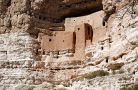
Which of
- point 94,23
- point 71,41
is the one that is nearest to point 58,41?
point 71,41

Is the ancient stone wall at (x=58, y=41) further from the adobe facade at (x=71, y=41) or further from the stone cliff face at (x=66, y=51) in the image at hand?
the stone cliff face at (x=66, y=51)

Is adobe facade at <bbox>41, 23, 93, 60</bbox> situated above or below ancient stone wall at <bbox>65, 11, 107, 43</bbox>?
below

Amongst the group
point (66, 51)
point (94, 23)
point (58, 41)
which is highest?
point (94, 23)

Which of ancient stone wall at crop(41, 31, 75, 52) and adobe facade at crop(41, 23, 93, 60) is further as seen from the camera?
ancient stone wall at crop(41, 31, 75, 52)

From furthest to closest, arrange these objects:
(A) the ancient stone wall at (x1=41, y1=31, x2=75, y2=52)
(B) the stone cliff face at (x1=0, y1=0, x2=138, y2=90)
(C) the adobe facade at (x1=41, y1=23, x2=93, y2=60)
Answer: (A) the ancient stone wall at (x1=41, y1=31, x2=75, y2=52) → (C) the adobe facade at (x1=41, y1=23, x2=93, y2=60) → (B) the stone cliff face at (x1=0, y1=0, x2=138, y2=90)

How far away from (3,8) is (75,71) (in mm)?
7562

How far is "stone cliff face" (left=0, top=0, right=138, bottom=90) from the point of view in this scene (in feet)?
79.4

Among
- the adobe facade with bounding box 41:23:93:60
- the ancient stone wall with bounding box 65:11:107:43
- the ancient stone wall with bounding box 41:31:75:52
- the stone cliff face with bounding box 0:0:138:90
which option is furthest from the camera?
the ancient stone wall with bounding box 41:31:75:52

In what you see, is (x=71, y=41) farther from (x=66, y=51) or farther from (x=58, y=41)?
(x=58, y=41)

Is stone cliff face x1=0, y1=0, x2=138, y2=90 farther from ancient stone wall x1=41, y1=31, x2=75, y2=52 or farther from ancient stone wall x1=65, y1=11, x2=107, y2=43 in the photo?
ancient stone wall x1=41, y1=31, x2=75, y2=52

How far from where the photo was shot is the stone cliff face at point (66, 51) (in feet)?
79.4

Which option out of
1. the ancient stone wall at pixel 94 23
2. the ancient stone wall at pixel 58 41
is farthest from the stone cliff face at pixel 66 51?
the ancient stone wall at pixel 58 41

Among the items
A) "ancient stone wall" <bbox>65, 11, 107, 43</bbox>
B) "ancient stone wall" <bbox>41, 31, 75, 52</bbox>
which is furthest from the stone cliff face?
"ancient stone wall" <bbox>41, 31, 75, 52</bbox>

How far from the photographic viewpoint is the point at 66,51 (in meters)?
29.8
